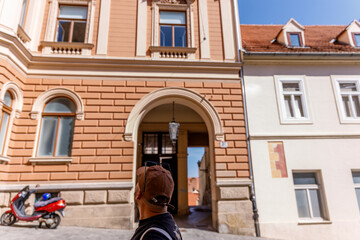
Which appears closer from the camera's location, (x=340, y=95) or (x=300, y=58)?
(x=340, y=95)

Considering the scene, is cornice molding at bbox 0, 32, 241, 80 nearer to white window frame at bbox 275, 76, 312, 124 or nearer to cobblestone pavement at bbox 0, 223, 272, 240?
white window frame at bbox 275, 76, 312, 124

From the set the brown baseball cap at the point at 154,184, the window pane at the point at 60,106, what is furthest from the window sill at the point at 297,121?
the window pane at the point at 60,106

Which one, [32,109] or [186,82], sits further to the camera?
[186,82]

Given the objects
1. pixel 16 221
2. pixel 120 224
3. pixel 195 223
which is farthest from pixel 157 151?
pixel 16 221

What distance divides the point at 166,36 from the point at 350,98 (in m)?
7.56

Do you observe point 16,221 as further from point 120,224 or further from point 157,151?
point 157,151

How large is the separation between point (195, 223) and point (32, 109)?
6.87 m

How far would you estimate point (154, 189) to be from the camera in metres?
1.65

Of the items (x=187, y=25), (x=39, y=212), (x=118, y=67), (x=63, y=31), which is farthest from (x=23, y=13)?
(x=39, y=212)

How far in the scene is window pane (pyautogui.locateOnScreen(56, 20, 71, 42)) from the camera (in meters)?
8.39

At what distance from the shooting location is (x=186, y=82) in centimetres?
823

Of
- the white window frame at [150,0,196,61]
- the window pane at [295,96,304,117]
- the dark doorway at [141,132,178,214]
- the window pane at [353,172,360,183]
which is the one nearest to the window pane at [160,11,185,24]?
the white window frame at [150,0,196,61]

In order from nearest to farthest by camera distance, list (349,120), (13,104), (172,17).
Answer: (13,104), (349,120), (172,17)

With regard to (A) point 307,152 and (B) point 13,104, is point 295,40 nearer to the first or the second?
(A) point 307,152
